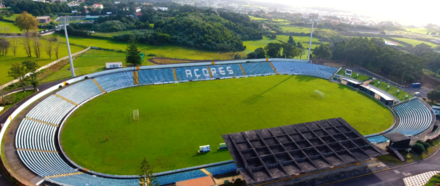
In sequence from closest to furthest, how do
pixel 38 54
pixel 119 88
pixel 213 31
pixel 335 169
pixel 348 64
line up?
pixel 335 169 → pixel 119 88 → pixel 38 54 → pixel 348 64 → pixel 213 31

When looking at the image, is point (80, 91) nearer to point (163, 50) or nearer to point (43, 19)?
point (163, 50)

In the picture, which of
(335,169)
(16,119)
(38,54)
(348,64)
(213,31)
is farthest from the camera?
(213,31)

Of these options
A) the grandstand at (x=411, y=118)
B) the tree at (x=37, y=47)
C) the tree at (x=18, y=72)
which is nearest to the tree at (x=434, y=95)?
the grandstand at (x=411, y=118)

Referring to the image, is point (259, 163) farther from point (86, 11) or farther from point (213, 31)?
point (86, 11)

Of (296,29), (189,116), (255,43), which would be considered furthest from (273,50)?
(296,29)

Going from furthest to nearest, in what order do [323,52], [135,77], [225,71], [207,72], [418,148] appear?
[323,52]
[225,71]
[207,72]
[135,77]
[418,148]

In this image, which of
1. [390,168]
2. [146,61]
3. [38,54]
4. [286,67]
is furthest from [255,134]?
[38,54]

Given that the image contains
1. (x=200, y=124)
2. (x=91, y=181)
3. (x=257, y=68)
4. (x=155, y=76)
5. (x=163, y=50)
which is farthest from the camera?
(x=163, y=50)
